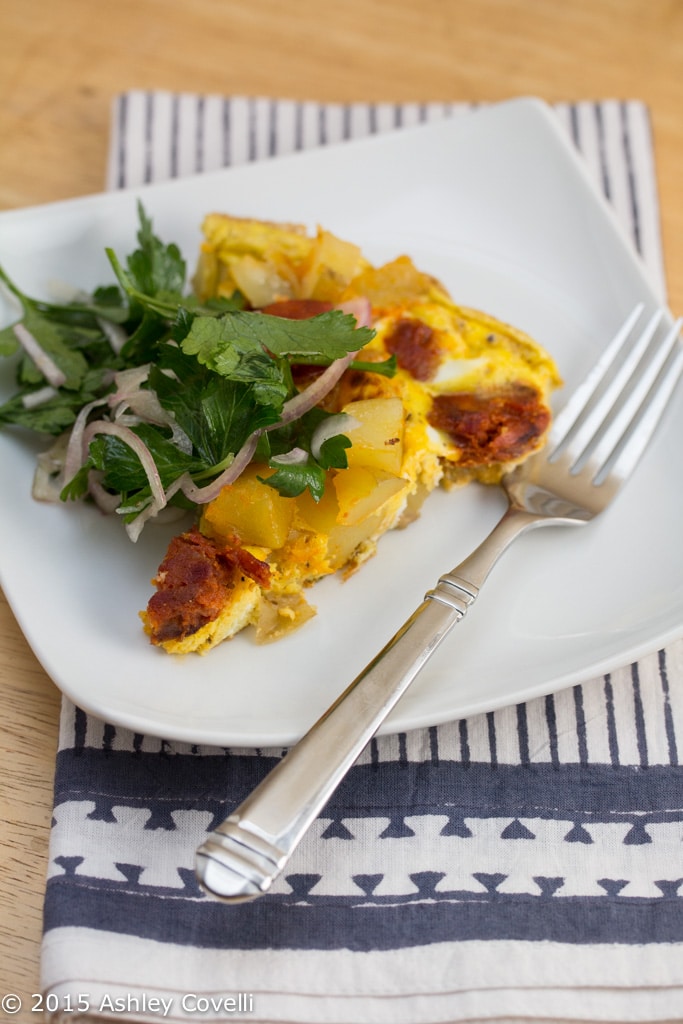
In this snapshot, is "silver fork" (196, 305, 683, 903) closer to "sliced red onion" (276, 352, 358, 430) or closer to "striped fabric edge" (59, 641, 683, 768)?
"striped fabric edge" (59, 641, 683, 768)

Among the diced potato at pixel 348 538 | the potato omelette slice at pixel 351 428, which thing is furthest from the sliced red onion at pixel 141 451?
the diced potato at pixel 348 538

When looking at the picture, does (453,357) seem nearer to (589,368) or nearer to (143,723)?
(589,368)

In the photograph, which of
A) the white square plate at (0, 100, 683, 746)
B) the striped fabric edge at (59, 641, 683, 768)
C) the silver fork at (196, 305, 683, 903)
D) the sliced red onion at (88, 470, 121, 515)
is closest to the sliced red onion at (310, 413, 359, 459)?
the white square plate at (0, 100, 683, 746)

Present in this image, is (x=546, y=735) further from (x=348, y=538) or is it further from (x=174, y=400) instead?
(x=174, y=400)

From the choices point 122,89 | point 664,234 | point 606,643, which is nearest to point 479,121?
point 664,234

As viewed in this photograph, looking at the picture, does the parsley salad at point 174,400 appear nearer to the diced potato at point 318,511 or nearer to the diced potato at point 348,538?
the diced potato at point 318,511

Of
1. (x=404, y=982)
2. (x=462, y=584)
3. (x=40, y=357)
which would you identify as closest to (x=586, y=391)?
(x=462, y=584)
